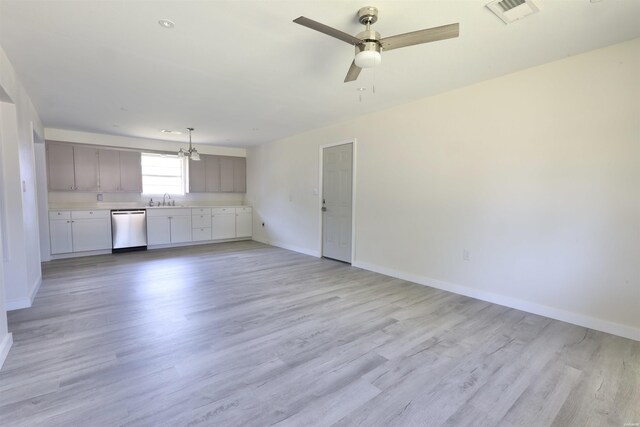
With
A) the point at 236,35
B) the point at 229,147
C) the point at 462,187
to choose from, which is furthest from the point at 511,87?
the point at 229,147

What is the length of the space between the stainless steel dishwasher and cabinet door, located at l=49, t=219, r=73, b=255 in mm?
674

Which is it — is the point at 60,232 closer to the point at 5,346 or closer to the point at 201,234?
the point at 201,234

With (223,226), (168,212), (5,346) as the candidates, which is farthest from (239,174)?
(5,346)

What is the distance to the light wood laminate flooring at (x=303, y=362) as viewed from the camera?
167 centimetres

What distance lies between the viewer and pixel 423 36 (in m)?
1.88

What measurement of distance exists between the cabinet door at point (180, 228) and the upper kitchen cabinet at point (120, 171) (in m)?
0.97

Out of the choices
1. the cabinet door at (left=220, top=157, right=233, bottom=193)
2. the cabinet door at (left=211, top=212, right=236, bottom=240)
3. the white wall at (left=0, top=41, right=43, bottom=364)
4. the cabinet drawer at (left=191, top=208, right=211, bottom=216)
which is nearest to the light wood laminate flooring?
the white wall at (left=0, top=41, right=43, bottom=364)

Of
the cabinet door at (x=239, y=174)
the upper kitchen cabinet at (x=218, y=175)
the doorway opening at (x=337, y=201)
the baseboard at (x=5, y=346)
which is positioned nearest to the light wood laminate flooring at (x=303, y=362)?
the baseboard at (x=5, y=346)

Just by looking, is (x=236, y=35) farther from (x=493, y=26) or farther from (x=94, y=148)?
(x=94, y=148)

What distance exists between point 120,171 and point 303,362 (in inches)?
234

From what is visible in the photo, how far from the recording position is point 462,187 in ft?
11.6

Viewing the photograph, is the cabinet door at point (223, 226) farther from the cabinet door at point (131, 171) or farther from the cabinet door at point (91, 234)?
the cabinet door at point (91, 234)

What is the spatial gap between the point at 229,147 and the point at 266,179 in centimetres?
147

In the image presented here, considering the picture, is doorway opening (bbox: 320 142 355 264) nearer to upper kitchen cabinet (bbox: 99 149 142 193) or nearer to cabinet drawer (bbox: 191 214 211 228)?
cabinet drawer (bbox: 191 214 211 228)
